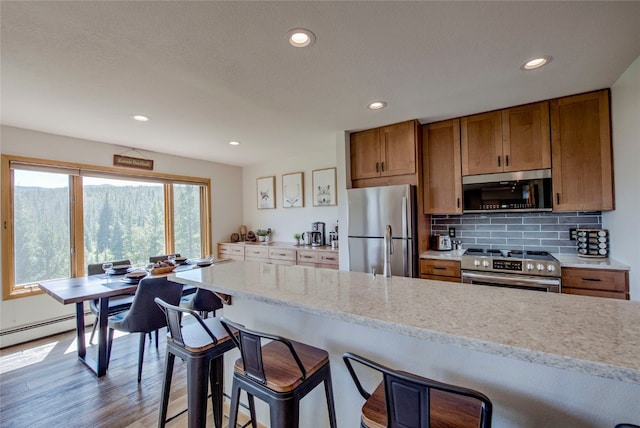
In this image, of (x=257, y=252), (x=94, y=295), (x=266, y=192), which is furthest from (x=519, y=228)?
(x=94, y=295)

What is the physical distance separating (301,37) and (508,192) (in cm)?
248

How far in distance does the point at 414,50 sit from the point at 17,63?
2530mm

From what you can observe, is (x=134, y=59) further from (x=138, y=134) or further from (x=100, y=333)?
(x=100, y=333)

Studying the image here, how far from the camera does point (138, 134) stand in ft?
10.9

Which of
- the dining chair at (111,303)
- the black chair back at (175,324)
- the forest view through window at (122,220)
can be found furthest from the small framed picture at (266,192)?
the black chair back at (175,324)

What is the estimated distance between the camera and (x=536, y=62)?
1.91m

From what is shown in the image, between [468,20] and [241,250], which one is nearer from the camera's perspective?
[468,20]

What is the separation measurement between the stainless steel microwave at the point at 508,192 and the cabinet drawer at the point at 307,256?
193 cm

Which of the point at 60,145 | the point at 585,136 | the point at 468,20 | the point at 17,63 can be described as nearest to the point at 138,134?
the point at 60,145

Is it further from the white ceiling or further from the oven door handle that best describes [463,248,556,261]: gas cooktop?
the white ceiling

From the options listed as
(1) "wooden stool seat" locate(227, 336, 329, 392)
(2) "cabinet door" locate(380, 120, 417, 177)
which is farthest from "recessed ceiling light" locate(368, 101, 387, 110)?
(1) "wooden stool seat" locate(227, 336, 329, 392)

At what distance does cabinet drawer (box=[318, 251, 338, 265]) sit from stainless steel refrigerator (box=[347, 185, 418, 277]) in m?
0.42

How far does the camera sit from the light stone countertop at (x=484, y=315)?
2.28ft

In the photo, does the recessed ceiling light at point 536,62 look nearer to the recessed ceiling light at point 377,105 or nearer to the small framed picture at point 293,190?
the recessed ceiling light at point 377,105
